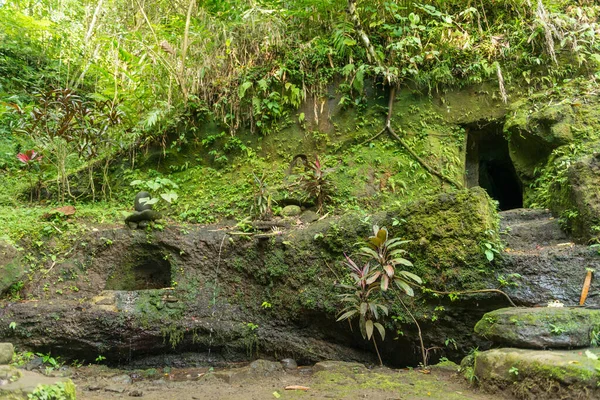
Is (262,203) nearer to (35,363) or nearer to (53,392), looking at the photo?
(35,363)

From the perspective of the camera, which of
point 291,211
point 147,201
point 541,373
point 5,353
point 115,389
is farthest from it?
point 291,211

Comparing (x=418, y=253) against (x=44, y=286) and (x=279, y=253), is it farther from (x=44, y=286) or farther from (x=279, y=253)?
(x=44, y=286)

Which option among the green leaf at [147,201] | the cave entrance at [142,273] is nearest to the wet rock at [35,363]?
the cave entrance at [142,273]

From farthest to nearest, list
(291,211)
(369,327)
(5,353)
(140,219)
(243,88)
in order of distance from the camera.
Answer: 1. (243,88)
2. (291,211)
3. (140,219)
4. (369,327)
5. (5,353)

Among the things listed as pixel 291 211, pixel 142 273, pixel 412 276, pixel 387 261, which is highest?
pixel 291 211

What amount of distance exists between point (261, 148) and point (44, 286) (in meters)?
4.21

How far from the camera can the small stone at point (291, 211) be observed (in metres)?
6.70

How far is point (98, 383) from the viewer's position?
438 centimetres

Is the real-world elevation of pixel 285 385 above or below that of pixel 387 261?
below

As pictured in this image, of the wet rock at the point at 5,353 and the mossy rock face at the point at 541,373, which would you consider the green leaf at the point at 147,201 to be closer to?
the wet rock at the point at 5,353

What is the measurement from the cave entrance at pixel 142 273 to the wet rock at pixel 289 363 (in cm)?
214

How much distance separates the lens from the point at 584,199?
4.81 meters

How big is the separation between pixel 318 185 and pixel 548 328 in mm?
3847

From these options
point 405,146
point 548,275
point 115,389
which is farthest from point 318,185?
point 115,389
